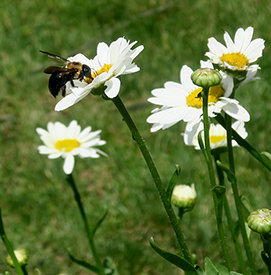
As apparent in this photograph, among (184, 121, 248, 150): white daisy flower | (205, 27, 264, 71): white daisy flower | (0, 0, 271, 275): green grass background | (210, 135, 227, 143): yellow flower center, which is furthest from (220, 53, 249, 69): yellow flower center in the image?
(0, 0, 271, 275): green grass background

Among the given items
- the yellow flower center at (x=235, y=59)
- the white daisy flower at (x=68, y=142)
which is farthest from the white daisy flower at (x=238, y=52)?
the white daisy flower at (x=68, y=142)

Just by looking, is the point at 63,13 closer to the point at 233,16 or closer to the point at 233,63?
the point at 233,16

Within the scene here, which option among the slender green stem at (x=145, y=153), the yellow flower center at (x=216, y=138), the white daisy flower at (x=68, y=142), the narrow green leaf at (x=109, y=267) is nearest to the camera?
the slender green stem at (x=145, y=153)

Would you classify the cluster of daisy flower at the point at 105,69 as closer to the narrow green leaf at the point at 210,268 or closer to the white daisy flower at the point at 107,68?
the white daisy flower at the point at 107,68

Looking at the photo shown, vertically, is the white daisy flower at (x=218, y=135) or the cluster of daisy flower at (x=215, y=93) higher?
the cluster of daisy flower at (x=215, y=93)

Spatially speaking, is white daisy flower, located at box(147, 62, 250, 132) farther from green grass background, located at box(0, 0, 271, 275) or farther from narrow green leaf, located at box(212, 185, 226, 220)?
green grass background, located at box(0, 0, 271, 275)

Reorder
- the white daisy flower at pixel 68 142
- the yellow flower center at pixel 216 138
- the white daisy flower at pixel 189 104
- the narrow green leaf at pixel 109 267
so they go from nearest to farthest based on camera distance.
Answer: the white daisy flower at pixel 189 104, the yellow flower center at pixel 216 138, the narrow green leaf at pixel 109 267, the white daisy flower at pixel 68 142
